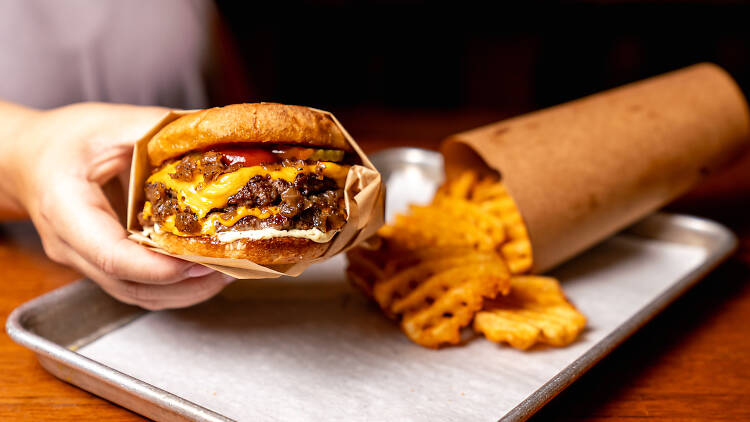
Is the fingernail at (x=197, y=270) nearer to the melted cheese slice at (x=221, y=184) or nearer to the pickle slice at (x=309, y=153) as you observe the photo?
the melted cheese slice at (x=221, y=184)

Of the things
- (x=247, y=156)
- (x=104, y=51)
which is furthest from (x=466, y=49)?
(x=247, y=156)

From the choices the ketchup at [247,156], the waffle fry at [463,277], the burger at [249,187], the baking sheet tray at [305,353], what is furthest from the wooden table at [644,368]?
the ketchup at [247,156]

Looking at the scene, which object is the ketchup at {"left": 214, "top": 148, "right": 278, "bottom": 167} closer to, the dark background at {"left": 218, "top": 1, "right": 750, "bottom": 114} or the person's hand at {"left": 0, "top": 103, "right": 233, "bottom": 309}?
the person's hand at {"left": 0, "top": 103, "right": 233, "bottom": 309}

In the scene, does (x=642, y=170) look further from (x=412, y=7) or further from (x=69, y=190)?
(x=412, y=7)

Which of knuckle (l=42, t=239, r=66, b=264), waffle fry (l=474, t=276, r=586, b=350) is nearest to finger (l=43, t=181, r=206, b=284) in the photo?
knuckle (l=42, t=239, r=66, b=264)

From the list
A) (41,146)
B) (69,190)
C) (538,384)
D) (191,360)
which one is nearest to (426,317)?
(538,384)

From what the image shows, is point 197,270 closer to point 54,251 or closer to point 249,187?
point 249,187
